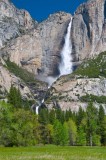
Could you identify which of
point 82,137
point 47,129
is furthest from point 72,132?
point 82,137

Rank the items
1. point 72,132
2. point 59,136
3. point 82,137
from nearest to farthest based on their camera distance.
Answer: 1. point 59,136
2. point 82,137
3. point 72,132

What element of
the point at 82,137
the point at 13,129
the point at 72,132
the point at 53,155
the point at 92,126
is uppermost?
the point at 72,132

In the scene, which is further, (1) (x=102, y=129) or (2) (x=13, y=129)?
(1) (x=102, y=129)

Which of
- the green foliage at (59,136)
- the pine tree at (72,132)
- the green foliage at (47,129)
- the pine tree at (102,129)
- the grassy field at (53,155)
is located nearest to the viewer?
the grassy field at (53,155)

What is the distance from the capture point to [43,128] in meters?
140

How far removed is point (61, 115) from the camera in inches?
6427

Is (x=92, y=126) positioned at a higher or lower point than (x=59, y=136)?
higher

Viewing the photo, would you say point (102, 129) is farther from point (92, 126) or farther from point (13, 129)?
point (13, 129)

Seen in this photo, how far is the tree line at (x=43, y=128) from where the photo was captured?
8525 cm

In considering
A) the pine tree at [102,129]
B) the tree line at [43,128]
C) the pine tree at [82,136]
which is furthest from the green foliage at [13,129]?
the pine tree at [102,129]

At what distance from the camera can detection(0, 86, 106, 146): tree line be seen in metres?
85.2

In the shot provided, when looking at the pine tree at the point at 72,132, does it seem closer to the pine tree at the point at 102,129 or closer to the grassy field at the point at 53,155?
the pine tree at the point at 102,129

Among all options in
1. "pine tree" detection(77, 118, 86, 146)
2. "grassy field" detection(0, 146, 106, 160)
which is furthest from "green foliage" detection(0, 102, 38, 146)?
"grassy field" detection(0, 146, 106, 160)

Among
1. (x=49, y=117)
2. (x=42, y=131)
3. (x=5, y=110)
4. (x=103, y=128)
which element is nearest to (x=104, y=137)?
(x=103, y=128)
